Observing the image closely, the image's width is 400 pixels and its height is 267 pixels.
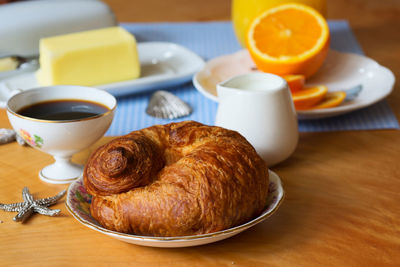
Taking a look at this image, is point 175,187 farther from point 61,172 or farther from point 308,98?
point 308,98

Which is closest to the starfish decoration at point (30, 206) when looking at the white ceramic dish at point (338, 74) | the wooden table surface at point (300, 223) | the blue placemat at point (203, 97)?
the wooden table surface at point (300, 223)

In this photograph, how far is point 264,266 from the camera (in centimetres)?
62

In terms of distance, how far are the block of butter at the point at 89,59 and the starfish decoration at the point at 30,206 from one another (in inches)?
18.0

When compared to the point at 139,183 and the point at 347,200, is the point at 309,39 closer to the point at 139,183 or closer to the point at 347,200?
the point at 347,200

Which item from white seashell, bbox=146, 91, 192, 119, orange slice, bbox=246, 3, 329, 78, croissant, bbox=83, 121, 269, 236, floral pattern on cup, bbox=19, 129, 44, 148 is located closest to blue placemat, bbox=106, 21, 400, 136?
white seashell, bbox=146, 91, 192, 119


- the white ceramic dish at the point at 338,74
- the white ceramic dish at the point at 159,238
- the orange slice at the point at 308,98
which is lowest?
the white ceramic dish at the point at 338,74

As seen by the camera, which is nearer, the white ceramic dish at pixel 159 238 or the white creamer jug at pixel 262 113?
the white ceramic dish at pixel 159 238

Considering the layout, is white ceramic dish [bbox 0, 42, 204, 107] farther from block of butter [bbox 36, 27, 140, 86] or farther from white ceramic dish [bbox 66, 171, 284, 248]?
white ceramic dish [bbox 66, 171, 284, 248]

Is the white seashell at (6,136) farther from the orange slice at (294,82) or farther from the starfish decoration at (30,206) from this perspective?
the orange slice at (294,82)

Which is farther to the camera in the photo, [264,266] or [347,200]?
[347,200]

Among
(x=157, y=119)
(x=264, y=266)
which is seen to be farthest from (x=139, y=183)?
(x=157, y=119)

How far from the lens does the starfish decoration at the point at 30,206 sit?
727 millimetres

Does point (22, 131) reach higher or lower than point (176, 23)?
higher

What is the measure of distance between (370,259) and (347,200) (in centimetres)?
15
